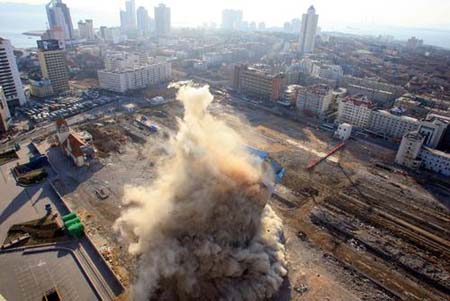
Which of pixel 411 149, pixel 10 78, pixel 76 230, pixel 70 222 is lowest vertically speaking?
pixel 76 230

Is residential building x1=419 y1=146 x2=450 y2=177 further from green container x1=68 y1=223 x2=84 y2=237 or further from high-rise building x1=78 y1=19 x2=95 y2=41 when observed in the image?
high-rise building x1=78 y1=19 x2=95 y2=41

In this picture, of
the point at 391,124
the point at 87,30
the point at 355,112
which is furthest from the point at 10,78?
the point at 87,30

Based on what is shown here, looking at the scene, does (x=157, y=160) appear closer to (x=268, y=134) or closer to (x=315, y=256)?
(x=268, y=134)

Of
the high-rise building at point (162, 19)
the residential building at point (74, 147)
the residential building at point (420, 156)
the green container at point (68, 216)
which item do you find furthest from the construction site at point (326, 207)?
the high-rise building at point (162, 19)

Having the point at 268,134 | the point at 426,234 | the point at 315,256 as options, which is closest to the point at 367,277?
the point at 315,256

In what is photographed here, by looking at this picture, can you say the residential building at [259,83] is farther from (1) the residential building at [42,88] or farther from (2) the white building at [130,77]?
(1) the residential building at [42,88]

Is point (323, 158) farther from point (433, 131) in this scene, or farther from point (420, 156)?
point (433, 131)

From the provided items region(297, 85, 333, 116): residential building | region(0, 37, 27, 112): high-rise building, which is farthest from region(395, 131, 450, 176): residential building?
region(0, 37, 27, 112): high-rise building
